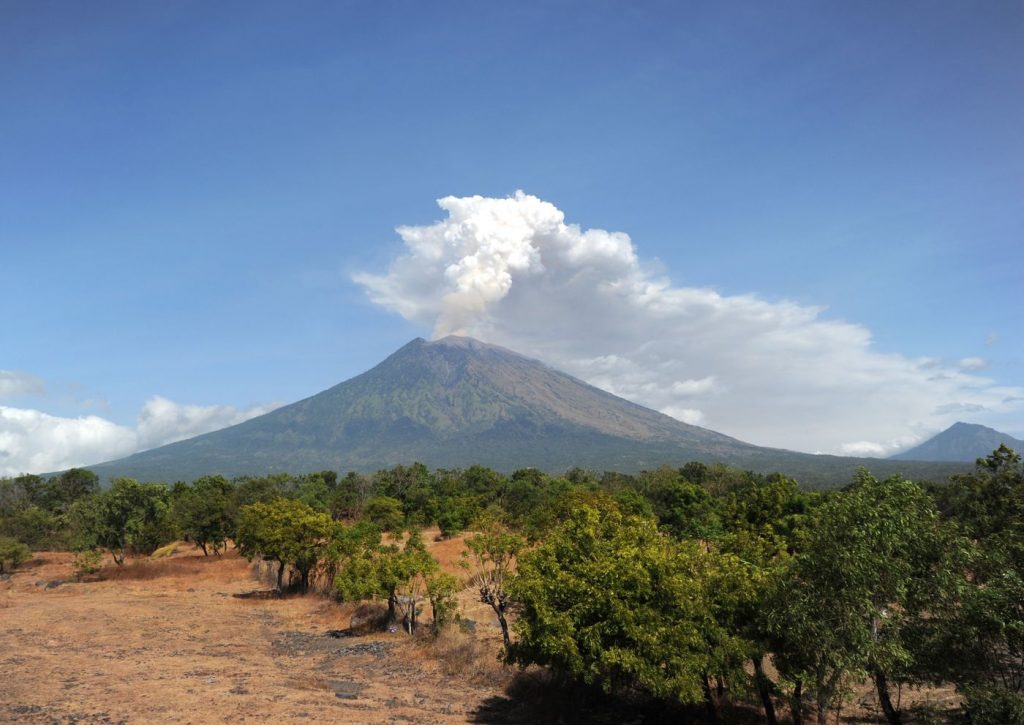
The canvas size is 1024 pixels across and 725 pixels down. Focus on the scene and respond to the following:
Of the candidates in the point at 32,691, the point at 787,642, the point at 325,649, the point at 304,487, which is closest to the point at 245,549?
the point at 325,649

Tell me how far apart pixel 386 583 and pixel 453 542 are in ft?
123

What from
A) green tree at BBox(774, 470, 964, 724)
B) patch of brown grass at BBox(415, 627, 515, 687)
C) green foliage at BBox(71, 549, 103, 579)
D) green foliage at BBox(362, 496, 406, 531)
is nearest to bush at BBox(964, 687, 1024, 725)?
green tree at BBox(774, 470, 964, 724)

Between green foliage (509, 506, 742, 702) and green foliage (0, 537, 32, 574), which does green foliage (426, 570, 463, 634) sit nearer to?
green foliage (509, 506, 742, 702)

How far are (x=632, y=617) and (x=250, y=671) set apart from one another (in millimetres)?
16454

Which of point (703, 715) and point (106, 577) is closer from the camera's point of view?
point (703, 715)

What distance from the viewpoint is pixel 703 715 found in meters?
19.5

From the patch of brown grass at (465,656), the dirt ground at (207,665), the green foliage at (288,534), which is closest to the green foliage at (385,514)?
the green foliage at (288,534)

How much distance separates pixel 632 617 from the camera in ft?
53.9

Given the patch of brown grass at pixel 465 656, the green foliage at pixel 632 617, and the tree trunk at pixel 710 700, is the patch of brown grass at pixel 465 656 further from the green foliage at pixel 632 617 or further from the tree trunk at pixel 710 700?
the tree trunk at pixel 710 700

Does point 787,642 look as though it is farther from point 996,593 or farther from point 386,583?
point 386,583

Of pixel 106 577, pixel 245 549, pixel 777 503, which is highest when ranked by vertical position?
pixel 777 503

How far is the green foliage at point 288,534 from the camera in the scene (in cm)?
3984

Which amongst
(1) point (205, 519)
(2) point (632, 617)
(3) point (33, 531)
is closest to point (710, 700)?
(2) point (632, 617)

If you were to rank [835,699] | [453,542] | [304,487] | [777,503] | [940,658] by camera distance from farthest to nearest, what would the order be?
[304,487]
[453,542]
[777,503]
[835,699]
[940,658]
